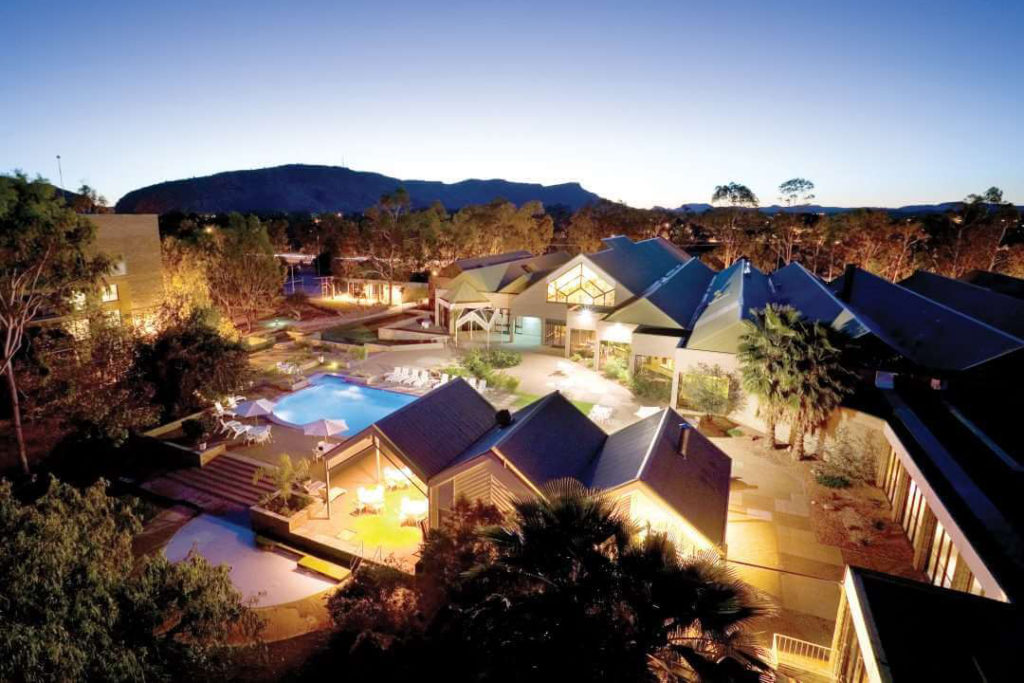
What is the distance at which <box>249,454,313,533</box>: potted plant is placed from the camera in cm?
1310

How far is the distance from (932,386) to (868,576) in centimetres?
1200

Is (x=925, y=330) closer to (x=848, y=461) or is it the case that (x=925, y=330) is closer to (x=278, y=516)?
(x=848, y=461)

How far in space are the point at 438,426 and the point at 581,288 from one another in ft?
57.8

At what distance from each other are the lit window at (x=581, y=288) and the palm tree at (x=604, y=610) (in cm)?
2310

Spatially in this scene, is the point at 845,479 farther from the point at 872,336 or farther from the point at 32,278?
the point at 32,278

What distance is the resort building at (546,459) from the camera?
10.3 metres

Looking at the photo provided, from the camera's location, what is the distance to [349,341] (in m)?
31.4

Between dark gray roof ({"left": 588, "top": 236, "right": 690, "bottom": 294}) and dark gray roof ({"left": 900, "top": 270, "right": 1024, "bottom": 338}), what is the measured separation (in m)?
13.4

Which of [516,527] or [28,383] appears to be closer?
[516,527]

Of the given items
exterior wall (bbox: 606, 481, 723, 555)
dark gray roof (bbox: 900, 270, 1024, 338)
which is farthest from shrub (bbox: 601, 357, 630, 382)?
dark gray roof (bbox: 900, 270, 1024, 338)

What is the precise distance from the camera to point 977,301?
84.0 feet

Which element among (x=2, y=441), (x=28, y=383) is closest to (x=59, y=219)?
(x=28, y=383)

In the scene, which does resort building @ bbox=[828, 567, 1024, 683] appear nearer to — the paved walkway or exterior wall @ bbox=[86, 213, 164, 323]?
the paved walkway

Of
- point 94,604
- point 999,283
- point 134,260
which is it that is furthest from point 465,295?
point 999,283
